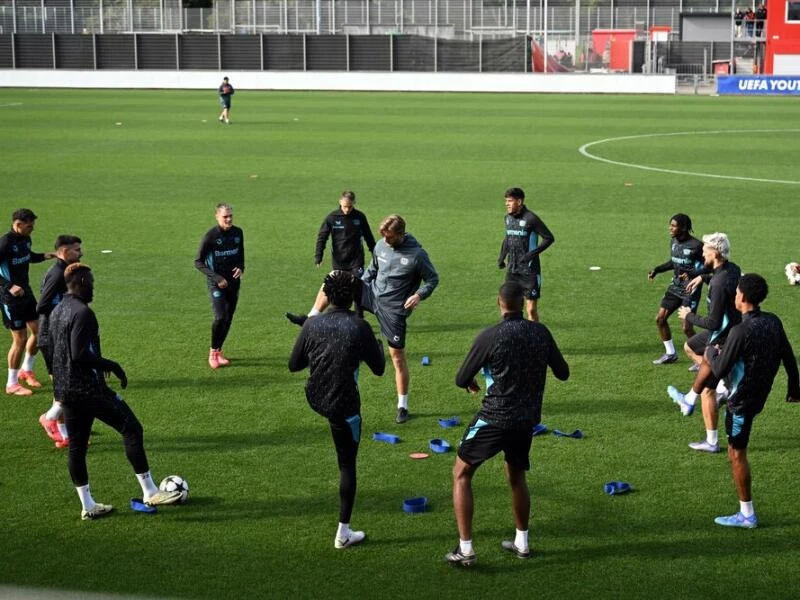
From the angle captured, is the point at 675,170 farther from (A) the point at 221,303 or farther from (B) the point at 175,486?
(B) the point at 175,486

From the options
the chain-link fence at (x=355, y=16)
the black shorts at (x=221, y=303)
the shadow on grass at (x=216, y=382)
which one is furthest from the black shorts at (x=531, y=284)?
the chain-link fence at (x=355, y=16)

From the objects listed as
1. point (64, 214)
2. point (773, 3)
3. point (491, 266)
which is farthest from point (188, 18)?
point (491, 266)

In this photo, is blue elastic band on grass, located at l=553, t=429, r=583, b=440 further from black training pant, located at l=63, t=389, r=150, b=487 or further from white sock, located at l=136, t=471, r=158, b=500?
black training pant, located at l=63, t=389, r=150, b=487

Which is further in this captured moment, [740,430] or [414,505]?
[414,505]

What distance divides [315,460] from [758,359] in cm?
409

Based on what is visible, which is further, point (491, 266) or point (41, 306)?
point (491, 266)

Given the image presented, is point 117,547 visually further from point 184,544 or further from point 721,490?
point 721,490

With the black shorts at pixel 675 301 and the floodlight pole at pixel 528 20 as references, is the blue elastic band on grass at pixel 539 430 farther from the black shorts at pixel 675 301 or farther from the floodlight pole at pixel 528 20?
the floodlight pole at pixel 528 20

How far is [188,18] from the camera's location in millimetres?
70188

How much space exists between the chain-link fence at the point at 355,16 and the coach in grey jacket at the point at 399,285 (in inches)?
2383

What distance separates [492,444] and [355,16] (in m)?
67.4

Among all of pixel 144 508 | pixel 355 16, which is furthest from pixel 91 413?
pixel 355 16

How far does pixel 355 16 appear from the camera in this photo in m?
72.2

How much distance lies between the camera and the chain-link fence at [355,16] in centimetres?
6981
